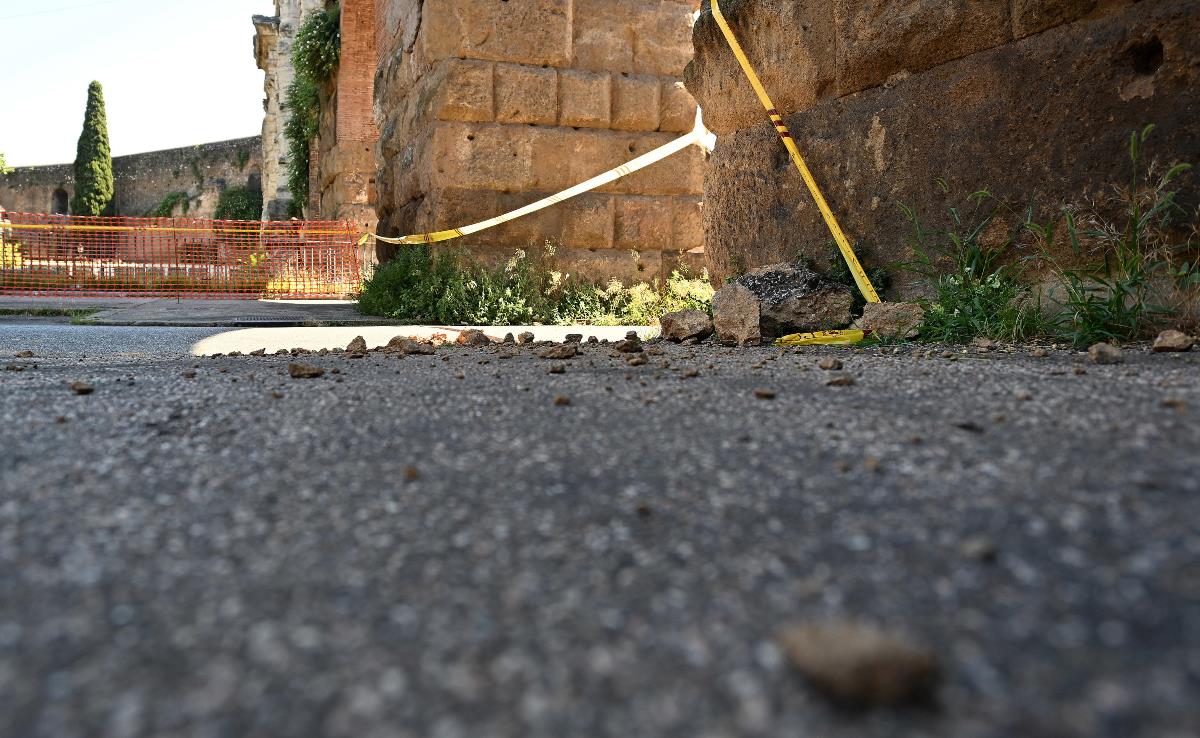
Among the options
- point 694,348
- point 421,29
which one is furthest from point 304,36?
point 694,348

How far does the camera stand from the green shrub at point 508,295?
5.91m

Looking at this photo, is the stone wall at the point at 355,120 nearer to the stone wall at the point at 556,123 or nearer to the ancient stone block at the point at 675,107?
the stone wall at the point at 556,123

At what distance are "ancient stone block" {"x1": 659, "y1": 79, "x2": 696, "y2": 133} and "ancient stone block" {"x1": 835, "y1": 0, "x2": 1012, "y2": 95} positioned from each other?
10.0ft

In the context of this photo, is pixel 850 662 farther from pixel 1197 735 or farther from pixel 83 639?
pixel 83 639

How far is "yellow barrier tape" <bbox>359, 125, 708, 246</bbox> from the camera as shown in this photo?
5.99 meters

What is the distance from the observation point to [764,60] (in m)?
3.85

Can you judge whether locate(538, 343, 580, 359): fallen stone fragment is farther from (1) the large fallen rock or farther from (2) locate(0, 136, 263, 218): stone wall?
(2) locate(0, 136, 263, 218): stone wall

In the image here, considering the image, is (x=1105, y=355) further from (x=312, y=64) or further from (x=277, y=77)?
(x=277, y=77)

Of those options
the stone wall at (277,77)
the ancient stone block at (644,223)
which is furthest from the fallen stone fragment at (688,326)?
the stone wall at (277,77)

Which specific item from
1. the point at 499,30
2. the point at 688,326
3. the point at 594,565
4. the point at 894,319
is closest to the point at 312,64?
the point at 499,30

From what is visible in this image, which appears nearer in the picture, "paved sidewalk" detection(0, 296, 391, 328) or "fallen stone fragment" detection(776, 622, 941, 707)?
"fallen stone fragment" detection(776, 622, 941, 707)

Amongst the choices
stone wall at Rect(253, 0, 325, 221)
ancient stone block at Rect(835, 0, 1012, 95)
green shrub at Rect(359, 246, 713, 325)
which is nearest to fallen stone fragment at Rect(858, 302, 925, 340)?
ancient stone block at Rect(835, 0, 1012, 95)

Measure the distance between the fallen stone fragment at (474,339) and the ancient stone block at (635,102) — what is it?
2.95 metres

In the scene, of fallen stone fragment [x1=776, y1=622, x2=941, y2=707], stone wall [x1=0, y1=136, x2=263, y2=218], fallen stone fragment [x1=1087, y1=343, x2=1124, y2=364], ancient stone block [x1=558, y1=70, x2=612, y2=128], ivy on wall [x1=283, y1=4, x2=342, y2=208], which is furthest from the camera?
stone wall [x1=0, y1=136, x2=263, y2=218]
